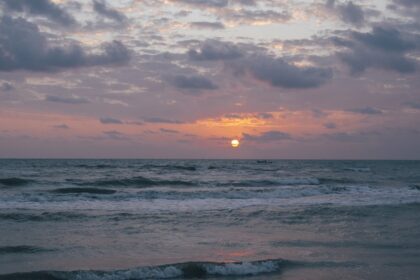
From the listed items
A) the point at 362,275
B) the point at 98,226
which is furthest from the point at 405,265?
the point at 98,226

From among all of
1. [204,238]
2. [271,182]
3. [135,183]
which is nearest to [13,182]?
[135,183]

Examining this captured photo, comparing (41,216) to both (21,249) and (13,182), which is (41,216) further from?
(13,182)

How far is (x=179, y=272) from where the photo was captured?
1183 centimetres

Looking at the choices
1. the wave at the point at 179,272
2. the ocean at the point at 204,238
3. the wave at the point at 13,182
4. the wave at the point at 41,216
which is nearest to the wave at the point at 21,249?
the ocean at the point at 204,238

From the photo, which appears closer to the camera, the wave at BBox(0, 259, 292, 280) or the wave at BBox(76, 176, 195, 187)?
the wave at BBox(0, 259, 292, 280)

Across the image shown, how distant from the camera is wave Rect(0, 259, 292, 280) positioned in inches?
446

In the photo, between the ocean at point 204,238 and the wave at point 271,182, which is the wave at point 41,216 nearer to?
the ocean at point 204,238

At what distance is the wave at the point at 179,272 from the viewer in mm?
11320

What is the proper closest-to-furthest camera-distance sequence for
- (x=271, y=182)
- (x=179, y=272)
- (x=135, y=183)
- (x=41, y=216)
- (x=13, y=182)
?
(x=179, y=272) → (x=41, y=216) → (x=13, y=182) → (x=135, y=183) → (x=271, y=182)

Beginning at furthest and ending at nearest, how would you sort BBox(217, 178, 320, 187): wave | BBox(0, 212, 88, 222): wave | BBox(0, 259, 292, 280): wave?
BBox(217, 178, 320, 187): wave
BBox(0, 212, 88, 222): wave
BBox(0, 259, 292, 280): wave

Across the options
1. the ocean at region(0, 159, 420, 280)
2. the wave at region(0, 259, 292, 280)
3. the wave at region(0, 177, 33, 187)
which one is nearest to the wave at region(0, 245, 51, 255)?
the ocean at region(0, 159, 420, 280)

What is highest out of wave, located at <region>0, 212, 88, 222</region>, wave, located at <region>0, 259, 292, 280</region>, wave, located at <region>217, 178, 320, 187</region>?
wave, located at <region>217, 178, 320, 187</region>

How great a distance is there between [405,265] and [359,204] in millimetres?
13742

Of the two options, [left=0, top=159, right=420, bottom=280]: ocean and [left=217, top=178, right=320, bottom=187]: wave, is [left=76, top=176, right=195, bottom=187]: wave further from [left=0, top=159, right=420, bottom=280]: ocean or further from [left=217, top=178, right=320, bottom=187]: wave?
[left=0, top=159, right=420, bottom=280]: ocean
